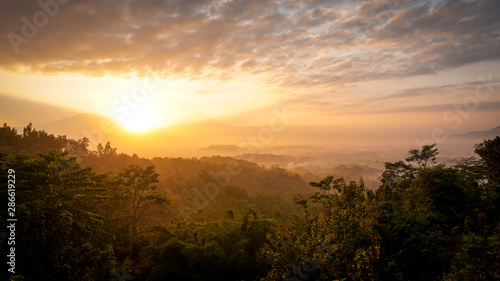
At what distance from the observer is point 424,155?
150 feet

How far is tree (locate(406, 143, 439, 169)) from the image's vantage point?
45.3 metres

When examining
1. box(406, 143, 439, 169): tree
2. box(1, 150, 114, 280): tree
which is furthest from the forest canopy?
box(406, 143, 439, 169): tree

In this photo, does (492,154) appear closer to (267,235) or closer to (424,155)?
(424,155)

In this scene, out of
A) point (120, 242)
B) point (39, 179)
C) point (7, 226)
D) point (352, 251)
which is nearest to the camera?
point (352, 251)

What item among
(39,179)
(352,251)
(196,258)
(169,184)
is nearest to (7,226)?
(39,179)

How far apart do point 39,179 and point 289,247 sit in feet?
41.6

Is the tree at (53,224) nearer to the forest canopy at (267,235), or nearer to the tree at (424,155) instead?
the forest canopy at (267,235)

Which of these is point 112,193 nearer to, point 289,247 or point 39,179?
point 39,179

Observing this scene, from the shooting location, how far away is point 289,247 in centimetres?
1233

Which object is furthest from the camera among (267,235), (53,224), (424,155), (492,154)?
(424,155)

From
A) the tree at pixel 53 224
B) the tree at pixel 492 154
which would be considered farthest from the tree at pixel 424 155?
the tree at pixel 53 224

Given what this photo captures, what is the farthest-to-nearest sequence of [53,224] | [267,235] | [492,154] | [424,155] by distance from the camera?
[424,155] < [492,154] < [267,235] < [53,224]

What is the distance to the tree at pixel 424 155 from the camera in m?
45.3

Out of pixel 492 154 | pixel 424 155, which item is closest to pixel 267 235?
pixel 492 154
